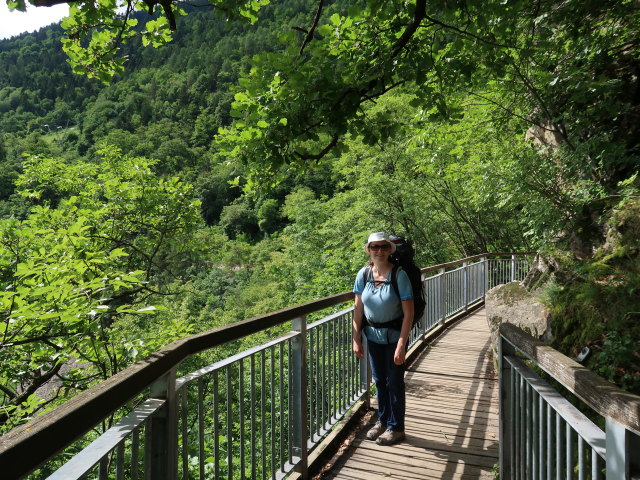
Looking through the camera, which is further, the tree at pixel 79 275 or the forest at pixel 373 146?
the tree at pixel 79 275

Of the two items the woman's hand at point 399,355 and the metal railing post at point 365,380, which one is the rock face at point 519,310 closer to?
the metal railing post at point 365,380

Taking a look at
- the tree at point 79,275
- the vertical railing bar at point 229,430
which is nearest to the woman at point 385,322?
the vertical railing bar at point 229,430

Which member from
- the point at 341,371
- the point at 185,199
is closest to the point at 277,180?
the point at 341,371

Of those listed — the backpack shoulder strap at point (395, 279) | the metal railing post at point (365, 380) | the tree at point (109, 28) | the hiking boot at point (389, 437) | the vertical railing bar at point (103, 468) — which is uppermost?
the tree at point (109, 28)

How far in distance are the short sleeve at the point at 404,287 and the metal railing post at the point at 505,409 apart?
842 mm

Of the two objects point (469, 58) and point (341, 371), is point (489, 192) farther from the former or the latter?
point (341, 371)

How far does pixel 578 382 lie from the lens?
1.33m

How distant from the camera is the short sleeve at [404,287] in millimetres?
3191

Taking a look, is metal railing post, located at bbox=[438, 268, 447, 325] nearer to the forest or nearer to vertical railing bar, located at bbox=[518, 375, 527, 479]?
the forest

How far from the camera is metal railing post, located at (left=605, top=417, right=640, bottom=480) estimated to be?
3.34ft

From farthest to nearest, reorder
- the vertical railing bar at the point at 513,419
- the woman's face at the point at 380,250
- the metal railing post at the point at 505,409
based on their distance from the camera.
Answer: the woman's face at the point at 380,250 < the metal railing post at the point at 505,409 < the vertical railing bar at the point at 513,419

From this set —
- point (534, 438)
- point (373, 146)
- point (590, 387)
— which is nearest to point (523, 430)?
point (534, 438)

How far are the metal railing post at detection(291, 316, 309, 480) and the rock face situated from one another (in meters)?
2.36

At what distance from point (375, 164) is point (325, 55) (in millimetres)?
13544
